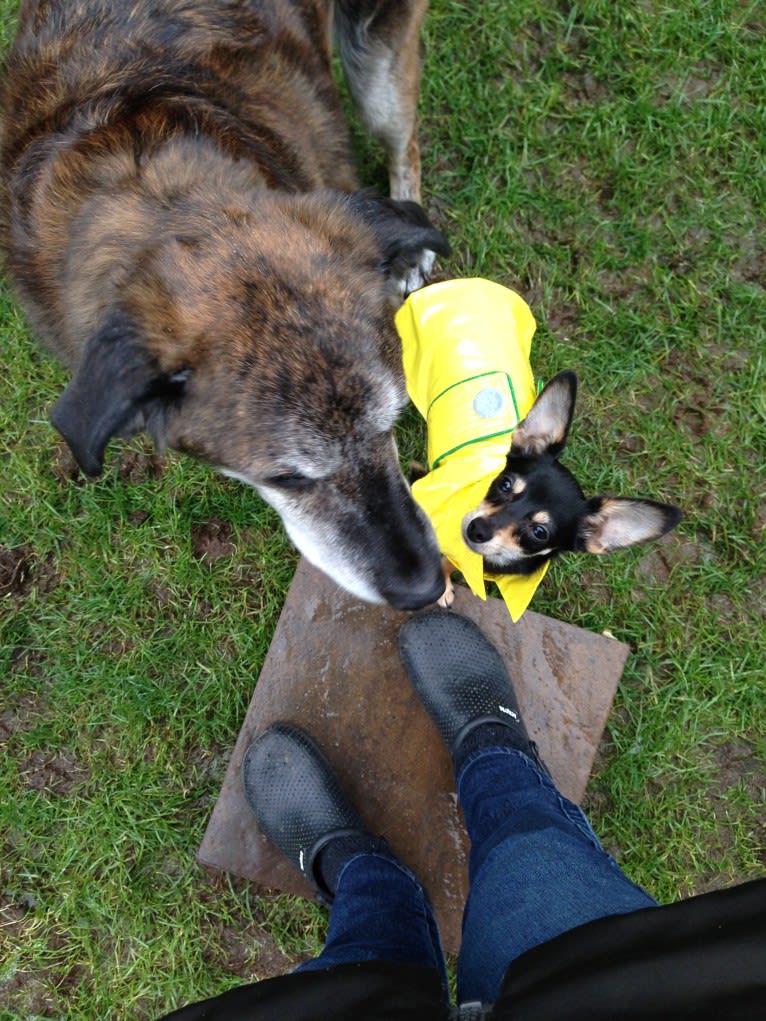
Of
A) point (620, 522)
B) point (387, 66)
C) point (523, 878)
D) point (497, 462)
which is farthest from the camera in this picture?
point (387, 66)

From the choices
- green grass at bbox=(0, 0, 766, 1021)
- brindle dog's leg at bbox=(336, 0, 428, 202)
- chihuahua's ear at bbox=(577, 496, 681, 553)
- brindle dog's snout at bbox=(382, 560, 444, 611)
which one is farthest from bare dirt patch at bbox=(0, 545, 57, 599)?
brindle dog's leg at bbox=(336, 0, 428, 202)

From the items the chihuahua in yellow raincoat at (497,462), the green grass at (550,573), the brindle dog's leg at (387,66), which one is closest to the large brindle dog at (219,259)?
the brindle dog's leg at (387,66)

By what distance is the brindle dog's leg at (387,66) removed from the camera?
298 cm

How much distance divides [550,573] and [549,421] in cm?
83

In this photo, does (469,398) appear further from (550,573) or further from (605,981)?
(605,981)

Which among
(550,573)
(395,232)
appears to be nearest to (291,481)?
(395,232)

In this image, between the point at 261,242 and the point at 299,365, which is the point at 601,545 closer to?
the point at 299,365

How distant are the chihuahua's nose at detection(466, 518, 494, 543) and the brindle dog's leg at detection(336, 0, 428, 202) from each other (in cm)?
177

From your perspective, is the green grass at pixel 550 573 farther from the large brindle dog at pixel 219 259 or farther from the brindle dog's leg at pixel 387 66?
the large brindle dog at pixel 219 259

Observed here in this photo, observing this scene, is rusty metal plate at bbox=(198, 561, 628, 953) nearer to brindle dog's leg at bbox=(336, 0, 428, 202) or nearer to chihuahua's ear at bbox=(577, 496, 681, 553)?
chihuahua's ear at bbox=(577, 496, 681, 553)

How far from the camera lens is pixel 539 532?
2756 mm

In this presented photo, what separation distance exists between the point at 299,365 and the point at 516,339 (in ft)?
4.39

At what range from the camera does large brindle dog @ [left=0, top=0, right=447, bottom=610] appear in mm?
1890

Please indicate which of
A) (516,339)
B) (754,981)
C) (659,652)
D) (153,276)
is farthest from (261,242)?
(659,652)
